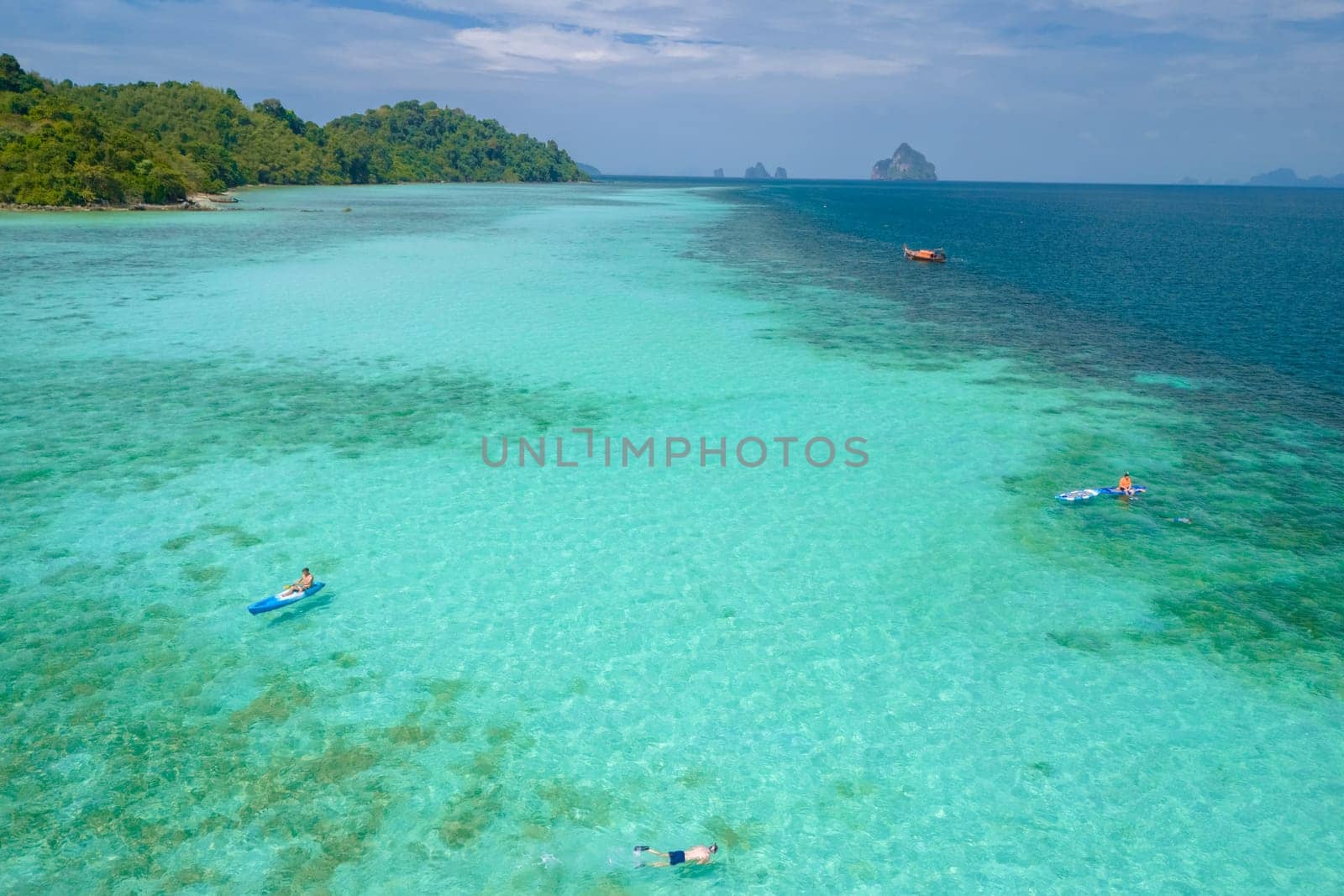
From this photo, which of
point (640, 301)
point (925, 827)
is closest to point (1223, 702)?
point (925, 827)

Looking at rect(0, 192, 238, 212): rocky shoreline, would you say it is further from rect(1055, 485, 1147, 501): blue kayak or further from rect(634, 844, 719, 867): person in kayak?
→ rect(634, 844, 719, 867): person in kayak

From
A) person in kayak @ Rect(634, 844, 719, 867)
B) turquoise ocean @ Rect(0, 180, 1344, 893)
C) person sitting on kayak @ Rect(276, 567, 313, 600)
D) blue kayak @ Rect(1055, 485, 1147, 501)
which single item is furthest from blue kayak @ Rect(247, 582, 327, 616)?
blue kayak @ Rect(1055, 485, 1147, 501)

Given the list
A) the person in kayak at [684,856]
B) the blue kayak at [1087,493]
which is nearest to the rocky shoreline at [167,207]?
the blue kayak at [1087,493]

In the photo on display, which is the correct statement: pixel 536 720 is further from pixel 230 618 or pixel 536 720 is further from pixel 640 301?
pixel 640 301

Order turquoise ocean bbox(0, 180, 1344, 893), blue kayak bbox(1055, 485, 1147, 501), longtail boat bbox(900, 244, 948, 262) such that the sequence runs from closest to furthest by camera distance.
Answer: turquoise ocean bbox(0, 180, 1344, 893) < blue kayak bbox(1055, 485, 1147, 501) < longtail boat bbox(900, 244, 948, 262)

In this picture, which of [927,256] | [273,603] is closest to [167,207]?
[927,256]

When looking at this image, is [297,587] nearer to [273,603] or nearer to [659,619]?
[273,603]

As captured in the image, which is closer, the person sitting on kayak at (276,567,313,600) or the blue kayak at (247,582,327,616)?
the blue kayak at (247,582,327,616)
